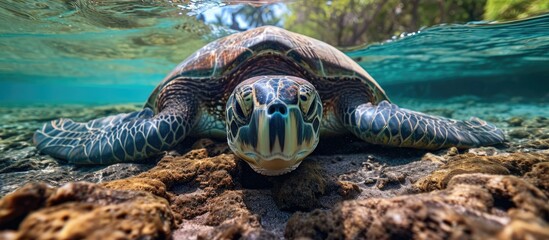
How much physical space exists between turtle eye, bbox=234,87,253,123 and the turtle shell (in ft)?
3.81

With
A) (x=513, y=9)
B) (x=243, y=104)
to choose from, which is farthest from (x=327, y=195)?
(x=513, y=9)

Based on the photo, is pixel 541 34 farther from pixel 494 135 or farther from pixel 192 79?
pixel 192 79

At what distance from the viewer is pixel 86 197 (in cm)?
111

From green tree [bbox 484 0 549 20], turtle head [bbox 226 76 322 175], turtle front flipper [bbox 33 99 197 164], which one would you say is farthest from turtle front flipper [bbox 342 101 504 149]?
green tree [bbox 484 0 549 20]

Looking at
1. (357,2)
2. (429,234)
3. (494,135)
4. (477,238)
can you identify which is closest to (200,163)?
(429,234)

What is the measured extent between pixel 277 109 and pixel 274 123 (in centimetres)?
9

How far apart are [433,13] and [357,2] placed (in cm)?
234

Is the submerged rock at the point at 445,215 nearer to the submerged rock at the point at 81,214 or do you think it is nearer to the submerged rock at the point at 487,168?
the submerged rock at the point at 487,168

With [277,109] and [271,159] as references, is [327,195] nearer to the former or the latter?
[271,159]

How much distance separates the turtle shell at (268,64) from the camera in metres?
2.93

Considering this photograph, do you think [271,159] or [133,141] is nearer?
[271,159]

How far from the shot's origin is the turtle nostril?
1458 millimetres

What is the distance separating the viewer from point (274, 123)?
1426mm

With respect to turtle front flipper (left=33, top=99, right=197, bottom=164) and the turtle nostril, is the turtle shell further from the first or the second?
the turtle nostril
